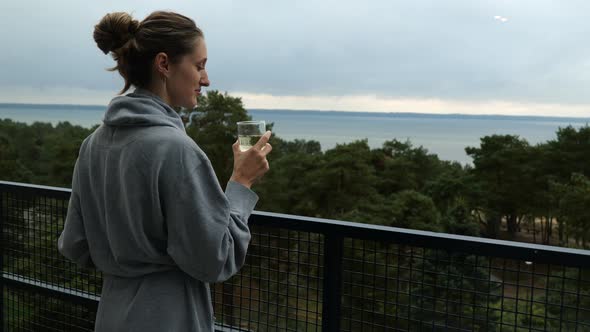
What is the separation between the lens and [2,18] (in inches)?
1588

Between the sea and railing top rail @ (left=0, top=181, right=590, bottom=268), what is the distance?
4582 cm

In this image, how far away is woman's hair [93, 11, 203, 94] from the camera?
3.91 ft

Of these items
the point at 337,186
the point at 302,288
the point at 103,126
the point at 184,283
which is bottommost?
the point at 337,186

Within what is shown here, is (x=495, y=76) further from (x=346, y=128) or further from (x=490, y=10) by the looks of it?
(x=346, y=128)

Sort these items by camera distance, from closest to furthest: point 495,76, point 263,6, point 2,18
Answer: point 2,18 < point 495,76 < point 263,6

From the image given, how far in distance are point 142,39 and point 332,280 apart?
0.87 meters

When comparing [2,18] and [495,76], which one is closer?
[2,18]

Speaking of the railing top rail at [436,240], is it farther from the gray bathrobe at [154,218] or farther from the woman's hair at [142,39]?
the woman's hair at [142,39]

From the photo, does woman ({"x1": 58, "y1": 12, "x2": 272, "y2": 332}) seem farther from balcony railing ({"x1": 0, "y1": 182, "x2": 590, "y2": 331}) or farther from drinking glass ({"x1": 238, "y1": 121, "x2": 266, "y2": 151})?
balcony railing ({"x1": 0, "y1": 182, "x2": 590, "y2": 331})

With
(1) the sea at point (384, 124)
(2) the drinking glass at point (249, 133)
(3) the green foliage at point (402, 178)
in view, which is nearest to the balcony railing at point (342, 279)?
(2) the drinking glass at point (249, 133)

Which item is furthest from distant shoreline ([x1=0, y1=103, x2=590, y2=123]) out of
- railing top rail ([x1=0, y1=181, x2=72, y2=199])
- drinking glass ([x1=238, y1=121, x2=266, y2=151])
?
drinking glass ([x1=238, y1=121, x2=266, y2=151])

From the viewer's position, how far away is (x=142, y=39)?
47.1 inches

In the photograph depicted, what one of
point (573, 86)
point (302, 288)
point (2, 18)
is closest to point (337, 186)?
point (2, 18)

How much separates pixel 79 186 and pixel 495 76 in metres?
72.0
